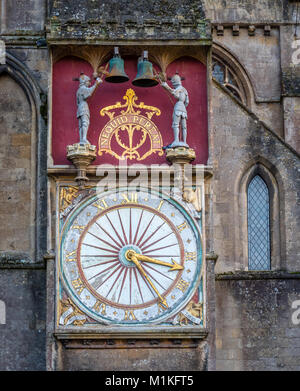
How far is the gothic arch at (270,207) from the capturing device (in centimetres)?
3250

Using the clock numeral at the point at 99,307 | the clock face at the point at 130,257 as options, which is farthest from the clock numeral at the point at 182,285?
the clock numeral at the point at 99,307

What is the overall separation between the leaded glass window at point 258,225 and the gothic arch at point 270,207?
8 cm

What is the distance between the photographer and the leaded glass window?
3262 cm

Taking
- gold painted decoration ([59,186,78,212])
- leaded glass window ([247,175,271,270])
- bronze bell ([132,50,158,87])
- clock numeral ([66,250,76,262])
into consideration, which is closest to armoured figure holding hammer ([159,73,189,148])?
bronze bell ([132,50,158,87])

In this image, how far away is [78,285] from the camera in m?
30.8

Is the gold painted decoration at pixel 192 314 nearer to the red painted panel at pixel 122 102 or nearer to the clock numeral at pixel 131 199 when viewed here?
the clock numeral at pixel 131 199

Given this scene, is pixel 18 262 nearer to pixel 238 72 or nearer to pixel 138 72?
pixel 138 72

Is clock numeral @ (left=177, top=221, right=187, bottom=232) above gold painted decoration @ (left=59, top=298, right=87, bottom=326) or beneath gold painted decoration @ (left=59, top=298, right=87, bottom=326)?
above

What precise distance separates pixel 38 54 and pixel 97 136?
7.18 ft

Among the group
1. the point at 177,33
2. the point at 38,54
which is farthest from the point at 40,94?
the point at 177,33

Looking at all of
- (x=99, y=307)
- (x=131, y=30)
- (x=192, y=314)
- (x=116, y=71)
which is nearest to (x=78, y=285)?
(x=99, y=307)

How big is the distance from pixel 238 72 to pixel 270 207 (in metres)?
5.85

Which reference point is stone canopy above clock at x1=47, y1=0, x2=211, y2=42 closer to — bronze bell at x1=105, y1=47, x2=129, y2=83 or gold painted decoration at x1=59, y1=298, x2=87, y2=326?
bronze bell at x1=105, y1=47, x2=129, y2=83

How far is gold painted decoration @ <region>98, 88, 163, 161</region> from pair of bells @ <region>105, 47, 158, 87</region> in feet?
1.19
